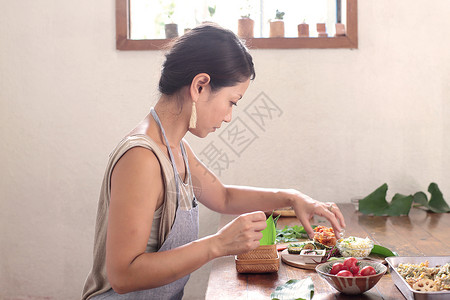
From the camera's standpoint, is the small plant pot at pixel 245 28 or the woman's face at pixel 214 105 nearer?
the woman's face at pixel 214 105

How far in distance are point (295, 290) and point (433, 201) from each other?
59.4 inches

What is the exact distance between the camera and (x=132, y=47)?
2.72 metres

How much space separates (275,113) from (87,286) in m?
1.53

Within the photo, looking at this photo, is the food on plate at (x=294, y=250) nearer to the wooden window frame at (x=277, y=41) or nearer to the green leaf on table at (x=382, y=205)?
the green leaf on table at (x=382, y=205)

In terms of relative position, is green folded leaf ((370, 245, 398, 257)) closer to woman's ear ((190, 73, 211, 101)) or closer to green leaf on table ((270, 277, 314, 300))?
green leaf on table ((270, 277, 314, 300))

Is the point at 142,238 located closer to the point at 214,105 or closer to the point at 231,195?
the point at 214,105

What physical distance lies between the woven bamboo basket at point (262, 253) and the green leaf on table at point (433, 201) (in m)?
1.30

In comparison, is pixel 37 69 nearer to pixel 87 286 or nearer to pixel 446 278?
pixel 87 286

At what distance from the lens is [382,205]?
2430 mm

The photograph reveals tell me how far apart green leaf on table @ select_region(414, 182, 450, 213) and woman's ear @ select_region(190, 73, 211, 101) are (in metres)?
1.56

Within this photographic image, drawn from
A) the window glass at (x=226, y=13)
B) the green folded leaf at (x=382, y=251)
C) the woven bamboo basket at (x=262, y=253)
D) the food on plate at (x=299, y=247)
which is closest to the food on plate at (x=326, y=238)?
the food on plate at (x=299, y=247)

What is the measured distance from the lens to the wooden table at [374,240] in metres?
1.30

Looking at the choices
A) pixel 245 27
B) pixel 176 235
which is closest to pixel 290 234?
pixel 176 235

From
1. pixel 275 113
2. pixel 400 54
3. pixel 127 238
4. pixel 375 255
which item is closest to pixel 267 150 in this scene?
pixel 275 113
